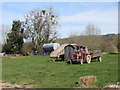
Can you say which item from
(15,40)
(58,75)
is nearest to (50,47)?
(15,40)

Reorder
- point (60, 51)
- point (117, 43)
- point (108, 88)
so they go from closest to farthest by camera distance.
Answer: point (108, 88) → point (60, 51) → point (117, 43)

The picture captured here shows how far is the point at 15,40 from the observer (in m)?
62.8

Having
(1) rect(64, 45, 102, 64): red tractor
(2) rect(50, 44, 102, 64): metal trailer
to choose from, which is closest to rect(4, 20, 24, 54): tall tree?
(2) rect(50, 44, 102, 64): metal trailer

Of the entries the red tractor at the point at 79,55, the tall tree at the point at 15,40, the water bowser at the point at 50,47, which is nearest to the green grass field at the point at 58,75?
the red tractor at the point at 79,55

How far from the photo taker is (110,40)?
55.4 metres

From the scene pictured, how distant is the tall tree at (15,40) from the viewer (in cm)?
6131

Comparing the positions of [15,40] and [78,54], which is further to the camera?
[15,40]

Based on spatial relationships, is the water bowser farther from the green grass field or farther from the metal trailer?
the green grass field

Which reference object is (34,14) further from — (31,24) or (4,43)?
(4,43)

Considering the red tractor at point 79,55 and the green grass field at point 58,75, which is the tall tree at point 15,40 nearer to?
the red tractor at point 79,55

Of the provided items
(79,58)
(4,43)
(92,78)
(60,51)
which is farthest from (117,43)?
(92,78)

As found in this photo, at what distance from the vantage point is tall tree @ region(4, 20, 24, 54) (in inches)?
2414

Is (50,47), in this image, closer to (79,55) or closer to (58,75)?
(79,55)

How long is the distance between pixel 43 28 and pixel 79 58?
124 feet
